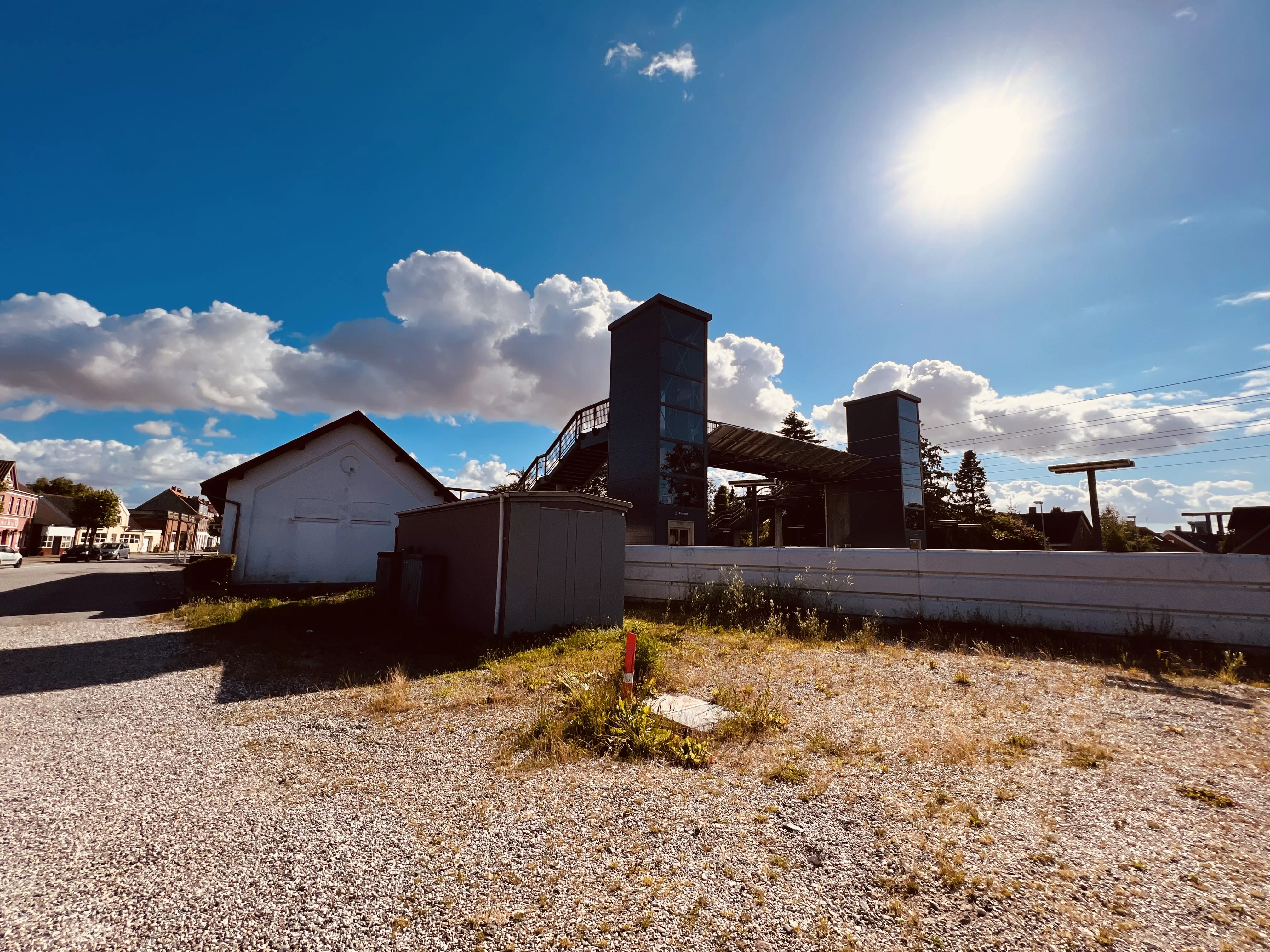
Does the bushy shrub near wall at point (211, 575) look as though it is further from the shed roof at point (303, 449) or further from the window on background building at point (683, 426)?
the window on background building at point (683, 426)

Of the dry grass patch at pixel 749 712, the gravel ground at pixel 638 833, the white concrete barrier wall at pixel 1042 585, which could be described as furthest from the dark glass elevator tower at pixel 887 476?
the dry grass patch at pixel 749 712

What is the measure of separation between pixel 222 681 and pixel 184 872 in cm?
574

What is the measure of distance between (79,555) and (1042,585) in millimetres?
65406

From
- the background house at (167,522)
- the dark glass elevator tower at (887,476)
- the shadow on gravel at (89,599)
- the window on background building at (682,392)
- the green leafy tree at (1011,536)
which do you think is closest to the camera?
the shadow on gravel at (89,599)

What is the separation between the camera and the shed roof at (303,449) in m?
18.0

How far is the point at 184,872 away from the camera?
323cm

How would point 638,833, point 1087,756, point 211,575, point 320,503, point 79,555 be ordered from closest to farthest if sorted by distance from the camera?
point 638,833 → point 1087,756 → point 211,575 → point 320,503 → point 79,555

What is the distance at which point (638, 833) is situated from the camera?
3672 mm

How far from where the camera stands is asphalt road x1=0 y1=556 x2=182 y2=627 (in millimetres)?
13773

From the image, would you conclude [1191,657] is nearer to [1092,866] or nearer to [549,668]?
[1092,866]

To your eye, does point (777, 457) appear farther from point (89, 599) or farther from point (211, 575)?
point (89, 599)

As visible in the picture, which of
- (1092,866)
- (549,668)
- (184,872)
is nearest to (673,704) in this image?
(549,668)

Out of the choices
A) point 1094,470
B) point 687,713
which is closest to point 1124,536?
point 1094,470

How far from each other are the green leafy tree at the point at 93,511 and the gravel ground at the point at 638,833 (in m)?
75.8
